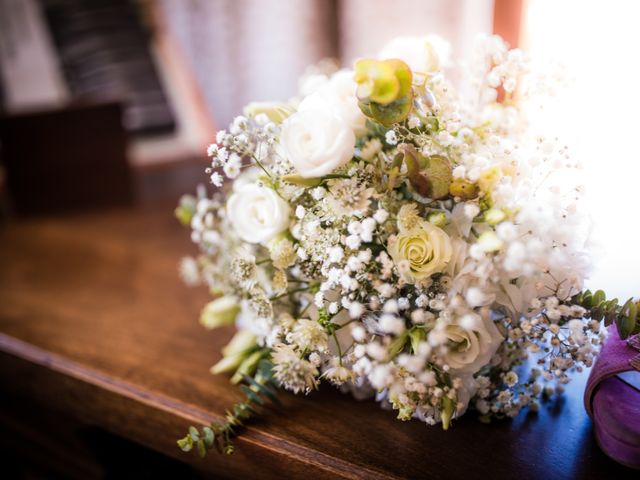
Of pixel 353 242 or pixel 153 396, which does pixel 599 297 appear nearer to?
pixel 353 242

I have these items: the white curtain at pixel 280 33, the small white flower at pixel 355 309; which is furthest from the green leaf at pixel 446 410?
the white curtain at pixel 280 33

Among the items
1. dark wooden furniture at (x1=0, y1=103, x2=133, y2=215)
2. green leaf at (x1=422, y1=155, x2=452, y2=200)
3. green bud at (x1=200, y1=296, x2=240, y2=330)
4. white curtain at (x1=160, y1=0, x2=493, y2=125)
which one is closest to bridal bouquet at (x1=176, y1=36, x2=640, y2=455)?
green leaf at (x1=422, y1=155, x2=452, y2=200)

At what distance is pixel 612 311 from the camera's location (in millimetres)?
590

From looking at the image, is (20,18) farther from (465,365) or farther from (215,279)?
(465,365)

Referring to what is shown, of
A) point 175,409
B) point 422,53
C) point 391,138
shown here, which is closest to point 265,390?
point 175,409

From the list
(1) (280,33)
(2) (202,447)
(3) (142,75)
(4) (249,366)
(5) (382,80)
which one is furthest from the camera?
(3) (142,75)

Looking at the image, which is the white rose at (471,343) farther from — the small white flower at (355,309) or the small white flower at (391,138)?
the small white flower at (391,138)

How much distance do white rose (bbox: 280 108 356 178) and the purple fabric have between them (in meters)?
0.36

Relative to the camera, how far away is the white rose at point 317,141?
57 cm

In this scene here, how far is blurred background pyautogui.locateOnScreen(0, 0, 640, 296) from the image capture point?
1.32 metres

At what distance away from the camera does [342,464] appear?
62 cm

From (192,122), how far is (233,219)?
0.88m

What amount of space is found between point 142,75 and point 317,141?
108 centimetres

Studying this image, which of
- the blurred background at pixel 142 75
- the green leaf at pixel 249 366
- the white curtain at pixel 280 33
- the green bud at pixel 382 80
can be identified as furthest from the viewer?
the blurred background at pixel 142 75
